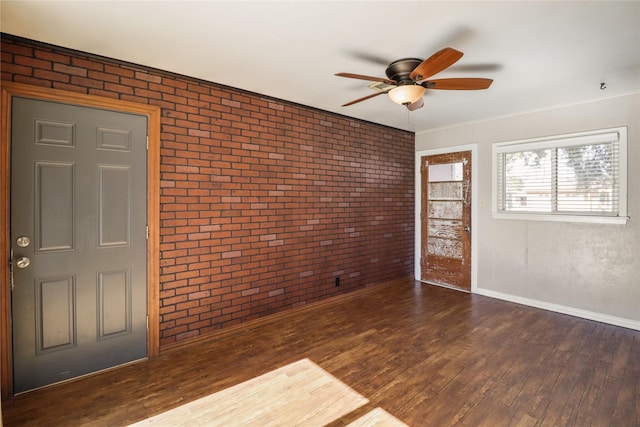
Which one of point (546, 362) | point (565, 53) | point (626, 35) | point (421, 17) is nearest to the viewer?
point (421, 17)

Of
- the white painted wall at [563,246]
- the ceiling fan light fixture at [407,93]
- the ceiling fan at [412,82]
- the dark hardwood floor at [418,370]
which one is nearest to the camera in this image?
the dark hardwood floor at [418,370]

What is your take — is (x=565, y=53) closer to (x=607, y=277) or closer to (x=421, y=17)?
(x=421, y=17)

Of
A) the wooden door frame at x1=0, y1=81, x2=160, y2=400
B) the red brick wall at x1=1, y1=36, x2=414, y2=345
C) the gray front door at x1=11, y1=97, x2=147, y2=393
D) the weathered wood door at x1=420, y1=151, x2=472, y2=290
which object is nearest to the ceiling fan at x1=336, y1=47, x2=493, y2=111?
the red brick wall at x1=1, y1=36, x2=414, y2=345

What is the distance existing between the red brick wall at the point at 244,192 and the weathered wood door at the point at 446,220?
2.96ft

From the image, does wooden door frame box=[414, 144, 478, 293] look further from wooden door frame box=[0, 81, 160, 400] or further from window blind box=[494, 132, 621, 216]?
wooden door frame box=[0, 81, 160, 400]

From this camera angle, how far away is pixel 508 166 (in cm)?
443

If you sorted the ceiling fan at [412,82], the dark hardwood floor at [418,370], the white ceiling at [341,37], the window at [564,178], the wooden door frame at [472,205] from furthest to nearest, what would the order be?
the wooden door frame at [472,205]
the window at [564,178]
the ceiling fan at [412,82]
the dark hardwood floor at [418,370]
the white ceiling at [341,37]

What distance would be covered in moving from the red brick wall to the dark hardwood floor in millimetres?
472

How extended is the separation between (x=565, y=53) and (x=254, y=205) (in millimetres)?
3097

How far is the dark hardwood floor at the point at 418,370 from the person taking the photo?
207 cm

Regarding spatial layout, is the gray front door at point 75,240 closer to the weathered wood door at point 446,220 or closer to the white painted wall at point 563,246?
the weathered wood door at point 446,220

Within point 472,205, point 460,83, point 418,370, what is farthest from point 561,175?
point 418,370

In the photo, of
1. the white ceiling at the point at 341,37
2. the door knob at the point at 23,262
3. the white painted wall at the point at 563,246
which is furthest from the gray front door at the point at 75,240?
the white painted wall at the point at 563,246

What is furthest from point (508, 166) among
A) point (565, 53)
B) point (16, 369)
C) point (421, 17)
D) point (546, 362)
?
point (16, 369)
